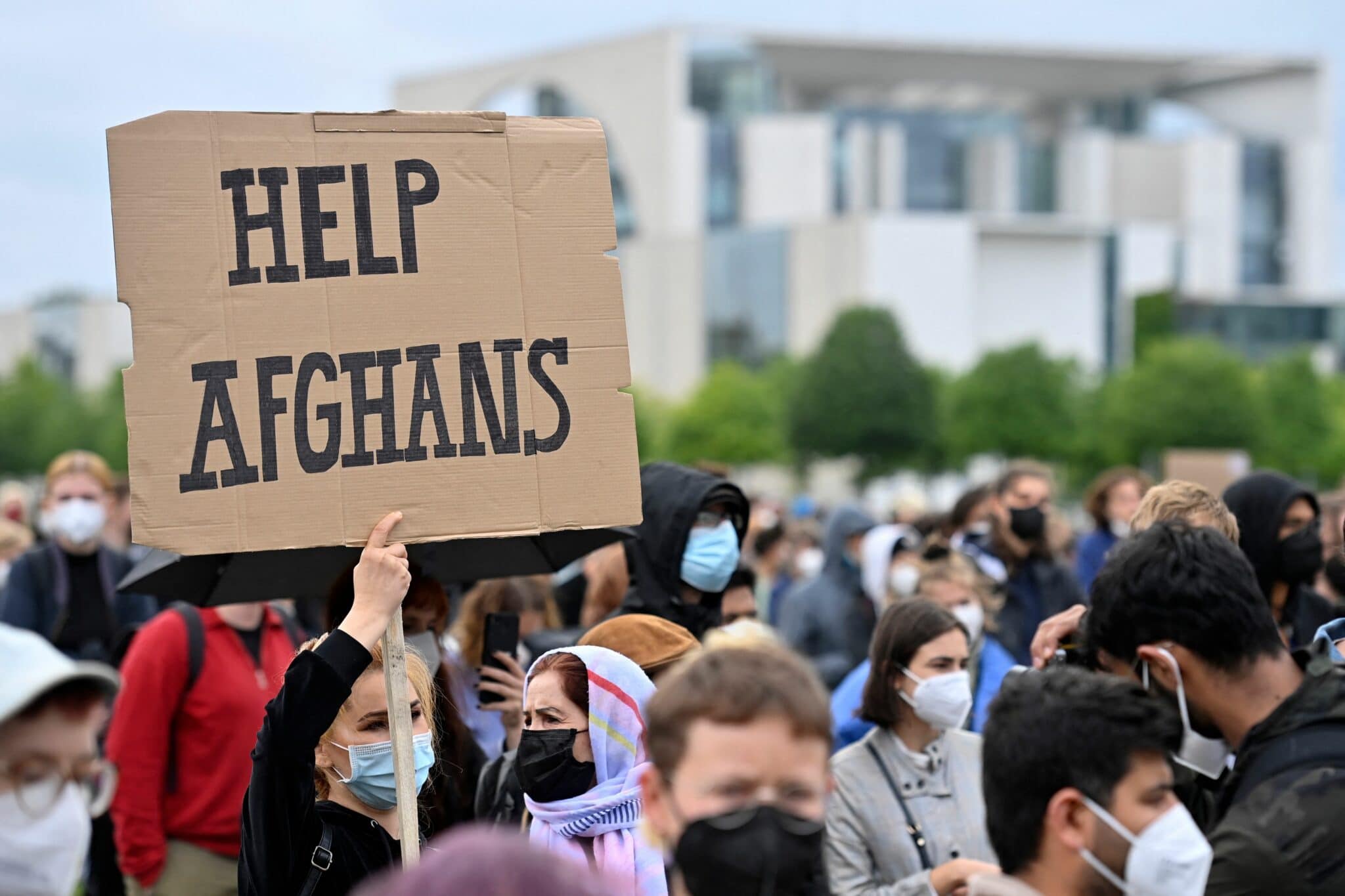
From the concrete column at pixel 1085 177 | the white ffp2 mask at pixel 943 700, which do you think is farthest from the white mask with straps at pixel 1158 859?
the concrete column at pixel 1085 177

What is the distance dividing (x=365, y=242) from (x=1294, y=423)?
5468 centimetres

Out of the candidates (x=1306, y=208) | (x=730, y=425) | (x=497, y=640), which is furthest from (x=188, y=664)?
(x=1306, y=208)

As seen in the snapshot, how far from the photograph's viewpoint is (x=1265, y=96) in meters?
98.8

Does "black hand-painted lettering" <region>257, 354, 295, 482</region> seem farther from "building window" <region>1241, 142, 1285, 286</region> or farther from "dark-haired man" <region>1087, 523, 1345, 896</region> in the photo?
"building window" <region>1241, 142, 1285, 286</region>

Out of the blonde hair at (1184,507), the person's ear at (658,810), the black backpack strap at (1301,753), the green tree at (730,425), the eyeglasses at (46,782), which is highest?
the eyeglasses at (46,782)

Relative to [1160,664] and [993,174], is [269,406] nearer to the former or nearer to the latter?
[1160,664]

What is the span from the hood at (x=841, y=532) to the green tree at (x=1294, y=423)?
4562 centimetres

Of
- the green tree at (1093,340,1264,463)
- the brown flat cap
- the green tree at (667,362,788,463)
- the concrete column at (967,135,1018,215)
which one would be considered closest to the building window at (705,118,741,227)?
the concrete column at (967,135,1018,215)

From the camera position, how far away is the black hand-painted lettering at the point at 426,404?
3691mm

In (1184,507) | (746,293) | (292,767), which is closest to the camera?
(292,767)

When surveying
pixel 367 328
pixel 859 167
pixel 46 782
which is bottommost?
pixel 46 782

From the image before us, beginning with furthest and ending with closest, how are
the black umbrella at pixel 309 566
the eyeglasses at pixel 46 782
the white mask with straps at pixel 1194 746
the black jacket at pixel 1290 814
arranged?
the black umbrella at pixel 309 566 → the white mask with straps at pixel 1194 746 → the black jacket at pixel 1290 814 → the eyeglasses at pixel 46 782

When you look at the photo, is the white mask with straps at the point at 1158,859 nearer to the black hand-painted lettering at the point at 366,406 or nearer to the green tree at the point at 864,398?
the black hand-painted lettering at the point at 366,406

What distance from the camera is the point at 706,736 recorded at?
249cm
